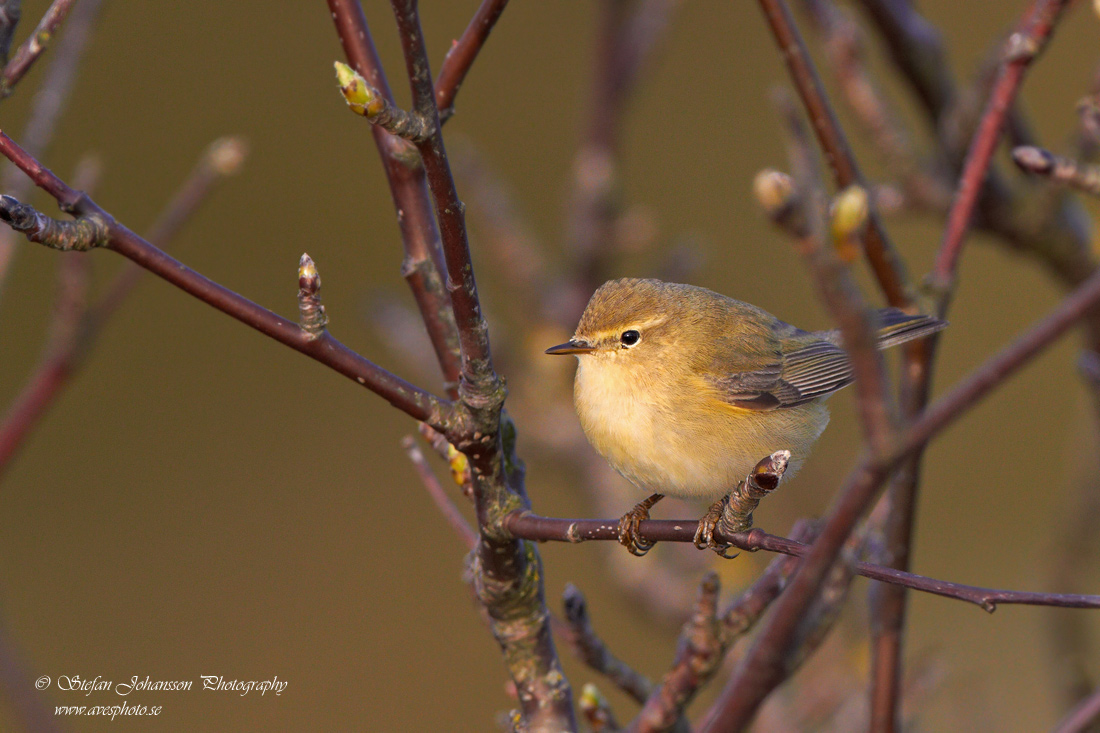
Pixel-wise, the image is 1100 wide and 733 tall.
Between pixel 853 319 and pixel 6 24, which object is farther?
pixel 6 24

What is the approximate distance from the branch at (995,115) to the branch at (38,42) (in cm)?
168

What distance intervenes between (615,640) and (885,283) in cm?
469

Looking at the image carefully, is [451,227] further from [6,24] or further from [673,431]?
[673,431]

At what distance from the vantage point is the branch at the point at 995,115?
1.75 m

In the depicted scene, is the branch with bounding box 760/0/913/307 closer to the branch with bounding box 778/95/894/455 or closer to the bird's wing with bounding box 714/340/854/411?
the bird's wing with bounding box 714/340/854/411

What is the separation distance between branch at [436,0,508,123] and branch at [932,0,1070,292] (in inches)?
39.9

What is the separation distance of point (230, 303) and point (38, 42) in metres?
0.56

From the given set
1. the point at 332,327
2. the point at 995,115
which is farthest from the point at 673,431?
the point at 332,327

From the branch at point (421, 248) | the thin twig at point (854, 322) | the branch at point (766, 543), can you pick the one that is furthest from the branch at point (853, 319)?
the branch at point (421, 248)

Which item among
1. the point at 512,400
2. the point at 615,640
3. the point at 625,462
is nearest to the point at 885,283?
the point at 625,462

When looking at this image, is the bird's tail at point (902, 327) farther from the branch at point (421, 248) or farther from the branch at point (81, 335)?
the branch at point (81, 335)

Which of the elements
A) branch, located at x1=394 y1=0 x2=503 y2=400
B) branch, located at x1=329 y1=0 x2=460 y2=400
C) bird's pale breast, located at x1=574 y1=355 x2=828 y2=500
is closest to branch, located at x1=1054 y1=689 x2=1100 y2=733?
bird's pale breast, located at x1=574 y1=355 x2=828 y2=500

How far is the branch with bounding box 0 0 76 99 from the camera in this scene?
1.42 m

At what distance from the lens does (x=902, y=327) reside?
2070 mm
